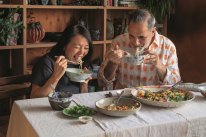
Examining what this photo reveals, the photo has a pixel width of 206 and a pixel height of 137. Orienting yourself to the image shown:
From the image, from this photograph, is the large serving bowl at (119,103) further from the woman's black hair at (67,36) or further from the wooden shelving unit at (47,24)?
the wooden shelving unit at (47,24)

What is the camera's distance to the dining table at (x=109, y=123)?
4.67 ft

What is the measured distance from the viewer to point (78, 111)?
1.61m

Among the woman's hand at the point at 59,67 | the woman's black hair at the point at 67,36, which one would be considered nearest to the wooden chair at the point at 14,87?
the woman's black hair at the point at 67,36

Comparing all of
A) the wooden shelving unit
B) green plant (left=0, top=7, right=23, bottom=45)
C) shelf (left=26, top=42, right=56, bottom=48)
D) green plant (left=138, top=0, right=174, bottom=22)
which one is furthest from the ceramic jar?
green plant (left=0, top=7, right=23, bottom=45)

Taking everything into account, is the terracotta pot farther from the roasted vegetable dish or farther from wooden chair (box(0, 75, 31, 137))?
the roasted vegetable dish

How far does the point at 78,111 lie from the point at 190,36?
8.95ft

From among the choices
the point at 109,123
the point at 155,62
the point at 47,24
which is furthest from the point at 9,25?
the point at 109,123

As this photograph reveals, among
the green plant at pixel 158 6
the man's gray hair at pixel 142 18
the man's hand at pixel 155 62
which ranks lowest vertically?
the man's hand at pixel 155 62

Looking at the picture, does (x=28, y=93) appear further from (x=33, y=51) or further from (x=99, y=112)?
(x=33, y=51)

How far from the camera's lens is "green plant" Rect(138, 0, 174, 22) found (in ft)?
13.2

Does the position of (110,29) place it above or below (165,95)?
above

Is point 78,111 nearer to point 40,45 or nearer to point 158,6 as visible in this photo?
point 40,45

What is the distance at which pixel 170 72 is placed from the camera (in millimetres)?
2279

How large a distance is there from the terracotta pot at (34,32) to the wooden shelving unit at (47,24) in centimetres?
6
